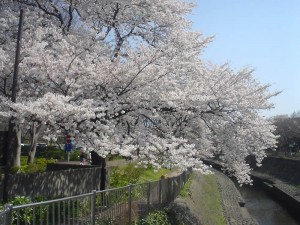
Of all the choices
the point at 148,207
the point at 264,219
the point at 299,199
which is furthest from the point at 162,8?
the point at 299,199

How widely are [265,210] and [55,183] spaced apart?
27913 millimetres

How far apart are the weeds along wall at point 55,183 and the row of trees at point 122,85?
1744 mm

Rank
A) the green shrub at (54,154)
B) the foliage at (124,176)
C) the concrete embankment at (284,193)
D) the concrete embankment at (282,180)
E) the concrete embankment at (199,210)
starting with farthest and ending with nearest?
the green shrub at (54,154), the concrete embankment at (282,180), the concrete embankment at (284,193), the foliage at (124,176), the concrete embankment at (199,210)

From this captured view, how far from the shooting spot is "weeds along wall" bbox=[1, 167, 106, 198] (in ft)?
45.1

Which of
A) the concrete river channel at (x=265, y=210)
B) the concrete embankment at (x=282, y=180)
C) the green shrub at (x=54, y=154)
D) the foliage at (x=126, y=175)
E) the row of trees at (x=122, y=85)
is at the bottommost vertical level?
the concrete river channel at (x=265, y=210)

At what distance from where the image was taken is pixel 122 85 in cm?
1557

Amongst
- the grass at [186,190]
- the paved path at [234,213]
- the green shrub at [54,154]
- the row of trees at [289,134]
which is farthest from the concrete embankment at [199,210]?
the row of trees at [289,134]

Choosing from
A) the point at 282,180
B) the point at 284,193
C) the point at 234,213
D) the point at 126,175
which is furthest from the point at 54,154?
the point at 282,180

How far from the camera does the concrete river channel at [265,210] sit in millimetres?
33750

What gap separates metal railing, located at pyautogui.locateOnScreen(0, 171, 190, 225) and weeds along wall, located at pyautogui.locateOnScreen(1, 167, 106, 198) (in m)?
3.10

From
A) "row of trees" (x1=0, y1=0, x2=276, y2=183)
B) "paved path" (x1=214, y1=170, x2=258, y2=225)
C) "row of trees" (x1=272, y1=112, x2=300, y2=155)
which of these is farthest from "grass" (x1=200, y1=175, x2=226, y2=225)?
"row of trees" (x1=272, y1=112, x2=300, y2=155)

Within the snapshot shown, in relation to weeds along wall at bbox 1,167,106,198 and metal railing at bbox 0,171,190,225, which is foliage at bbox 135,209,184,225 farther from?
weeds along wall at bbox 1,167,106,198

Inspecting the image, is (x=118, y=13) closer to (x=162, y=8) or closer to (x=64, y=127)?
(x=162, y=8)

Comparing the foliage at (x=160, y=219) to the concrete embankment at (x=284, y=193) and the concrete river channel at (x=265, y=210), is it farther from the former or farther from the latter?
the concrete embankment at (x=284, y=193)
